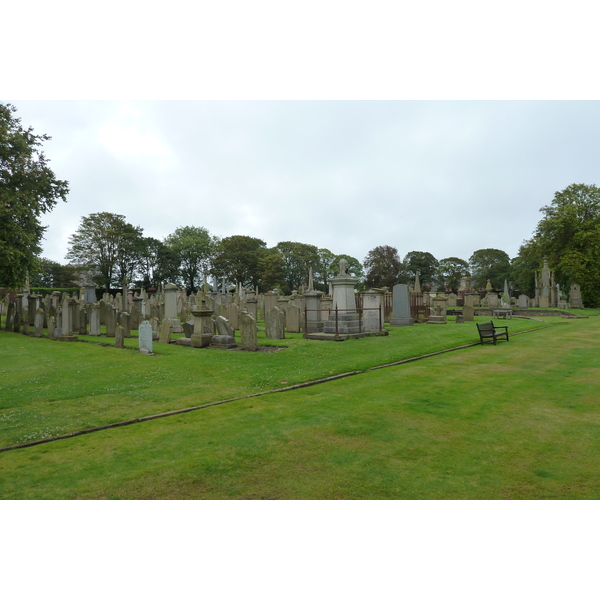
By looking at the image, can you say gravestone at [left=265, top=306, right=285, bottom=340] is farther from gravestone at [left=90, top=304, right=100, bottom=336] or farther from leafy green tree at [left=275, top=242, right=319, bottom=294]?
leafy green tree at [left=275, top=242, right=319, bottom=294]

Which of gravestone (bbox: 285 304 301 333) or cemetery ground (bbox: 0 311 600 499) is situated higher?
gravestone (bbox: 285 304 301 333)

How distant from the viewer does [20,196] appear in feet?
70.8

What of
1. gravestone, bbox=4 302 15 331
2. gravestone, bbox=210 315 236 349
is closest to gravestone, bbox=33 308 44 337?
gravestone, bbox=4 302 15 331

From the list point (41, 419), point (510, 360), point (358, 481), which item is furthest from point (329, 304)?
point (358, 481)

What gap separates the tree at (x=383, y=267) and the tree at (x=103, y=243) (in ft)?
134

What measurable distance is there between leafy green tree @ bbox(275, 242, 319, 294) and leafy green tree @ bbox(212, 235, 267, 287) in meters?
5.56

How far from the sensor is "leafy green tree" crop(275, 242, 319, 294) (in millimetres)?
71494

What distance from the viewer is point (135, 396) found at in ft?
24.3

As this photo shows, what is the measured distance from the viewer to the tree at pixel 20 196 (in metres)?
20.5

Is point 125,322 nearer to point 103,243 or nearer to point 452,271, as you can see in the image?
point 103,243

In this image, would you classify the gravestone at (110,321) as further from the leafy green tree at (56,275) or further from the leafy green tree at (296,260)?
the leafy green tree at (56,275)

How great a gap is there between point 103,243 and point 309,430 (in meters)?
59.9

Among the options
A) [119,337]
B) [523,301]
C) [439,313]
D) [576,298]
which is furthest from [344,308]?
[576,298]

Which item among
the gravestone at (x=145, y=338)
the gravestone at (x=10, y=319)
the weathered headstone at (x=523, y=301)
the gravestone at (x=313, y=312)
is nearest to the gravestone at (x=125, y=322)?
the gravestone at (x=145, y=338)
